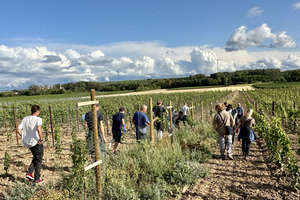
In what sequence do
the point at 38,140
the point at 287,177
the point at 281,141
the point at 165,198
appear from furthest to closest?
the point at 281,141, the point at 287,177, the point at 38,140, the point at 165,198

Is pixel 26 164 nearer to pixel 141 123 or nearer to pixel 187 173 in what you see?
pixel 141 123

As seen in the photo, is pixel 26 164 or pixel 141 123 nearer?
pixel 26 164

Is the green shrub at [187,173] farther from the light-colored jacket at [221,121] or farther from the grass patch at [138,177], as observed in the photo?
the light-colored jacket at [221,121]

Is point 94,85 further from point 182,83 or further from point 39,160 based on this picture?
point 182,83

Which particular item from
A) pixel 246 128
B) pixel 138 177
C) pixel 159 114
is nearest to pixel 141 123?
pixel 159 114

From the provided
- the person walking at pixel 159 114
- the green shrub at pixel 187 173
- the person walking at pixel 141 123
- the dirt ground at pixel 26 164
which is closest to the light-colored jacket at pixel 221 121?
the green shrub at pixel 187 173

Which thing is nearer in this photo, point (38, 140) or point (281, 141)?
point (38, 140)

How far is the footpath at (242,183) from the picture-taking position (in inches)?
154

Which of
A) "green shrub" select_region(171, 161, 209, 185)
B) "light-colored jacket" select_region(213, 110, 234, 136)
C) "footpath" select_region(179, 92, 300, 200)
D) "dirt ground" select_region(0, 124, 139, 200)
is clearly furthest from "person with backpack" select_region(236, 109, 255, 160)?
"dirt ground" select_region(0, 124, 139, 200)

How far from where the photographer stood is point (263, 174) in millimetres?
4855

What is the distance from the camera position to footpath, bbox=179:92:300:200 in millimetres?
3912

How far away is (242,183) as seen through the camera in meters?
4.40

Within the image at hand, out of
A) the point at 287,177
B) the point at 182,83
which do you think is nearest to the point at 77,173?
the point at 287,177

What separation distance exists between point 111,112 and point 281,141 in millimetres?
8134
